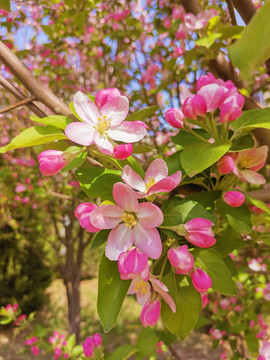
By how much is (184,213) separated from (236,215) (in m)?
0.16

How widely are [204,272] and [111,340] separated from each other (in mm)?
4760

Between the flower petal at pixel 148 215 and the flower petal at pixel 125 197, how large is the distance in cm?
1

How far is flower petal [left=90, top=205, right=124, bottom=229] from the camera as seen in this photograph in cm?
53

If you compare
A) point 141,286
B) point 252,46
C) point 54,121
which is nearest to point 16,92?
point 54,121

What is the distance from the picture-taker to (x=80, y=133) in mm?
565

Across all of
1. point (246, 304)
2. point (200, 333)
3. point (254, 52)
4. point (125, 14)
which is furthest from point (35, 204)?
point (254, 52)

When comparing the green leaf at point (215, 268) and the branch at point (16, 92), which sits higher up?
the branch at point (16, 92)

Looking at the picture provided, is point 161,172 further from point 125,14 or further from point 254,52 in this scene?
point 125,14

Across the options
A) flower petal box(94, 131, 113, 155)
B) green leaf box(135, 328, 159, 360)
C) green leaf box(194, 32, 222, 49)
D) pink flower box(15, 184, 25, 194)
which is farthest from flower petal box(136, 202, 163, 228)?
pink flower box(15, 184, 25, 194)

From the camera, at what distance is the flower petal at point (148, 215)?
52cm

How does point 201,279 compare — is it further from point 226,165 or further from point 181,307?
point 226,165

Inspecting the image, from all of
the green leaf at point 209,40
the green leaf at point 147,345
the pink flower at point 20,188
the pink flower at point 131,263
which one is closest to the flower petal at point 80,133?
the pink flower at point 131,263

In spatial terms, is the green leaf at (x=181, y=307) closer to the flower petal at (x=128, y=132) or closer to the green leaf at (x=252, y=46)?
the flower petal at (x=128, y=132)

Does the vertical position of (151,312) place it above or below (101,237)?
below
